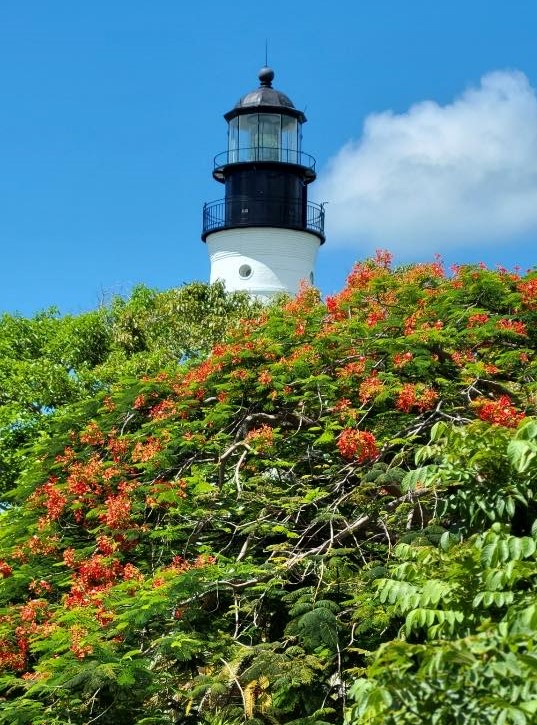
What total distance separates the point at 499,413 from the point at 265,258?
24.9 meters

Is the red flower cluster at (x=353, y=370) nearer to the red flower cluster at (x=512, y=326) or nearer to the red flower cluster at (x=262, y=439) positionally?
the red flower cluster at (x=262, y=439)

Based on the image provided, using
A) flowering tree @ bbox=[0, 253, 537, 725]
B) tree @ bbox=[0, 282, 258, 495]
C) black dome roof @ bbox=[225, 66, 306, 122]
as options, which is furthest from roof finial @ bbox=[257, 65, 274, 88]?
flowering tree @ bbox=[0, 253, 537, 725]

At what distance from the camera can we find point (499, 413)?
9023 mm

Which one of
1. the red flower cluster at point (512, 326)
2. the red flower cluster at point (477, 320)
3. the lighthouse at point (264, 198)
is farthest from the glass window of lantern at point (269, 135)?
the red flower cluster at point (512, 326)

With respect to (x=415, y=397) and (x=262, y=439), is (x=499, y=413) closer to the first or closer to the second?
(x=415, y=397)

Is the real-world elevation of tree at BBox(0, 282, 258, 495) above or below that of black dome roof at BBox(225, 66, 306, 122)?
below

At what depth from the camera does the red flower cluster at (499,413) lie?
29.4ft

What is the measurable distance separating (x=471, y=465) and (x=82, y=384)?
17.4 meters

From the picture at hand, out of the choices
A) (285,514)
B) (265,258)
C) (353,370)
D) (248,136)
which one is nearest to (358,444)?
(285,514)

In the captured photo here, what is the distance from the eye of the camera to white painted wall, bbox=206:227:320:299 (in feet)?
110

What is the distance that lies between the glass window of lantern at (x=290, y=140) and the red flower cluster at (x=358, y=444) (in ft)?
82.2

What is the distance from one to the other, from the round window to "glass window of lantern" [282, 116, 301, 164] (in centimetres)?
327

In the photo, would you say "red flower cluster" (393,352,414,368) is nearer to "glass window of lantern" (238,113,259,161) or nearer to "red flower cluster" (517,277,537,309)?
"red flower cluster" (517,277,537,309)

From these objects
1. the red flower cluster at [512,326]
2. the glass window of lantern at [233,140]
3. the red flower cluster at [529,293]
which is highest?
the glass window of lantern at [233,140]
